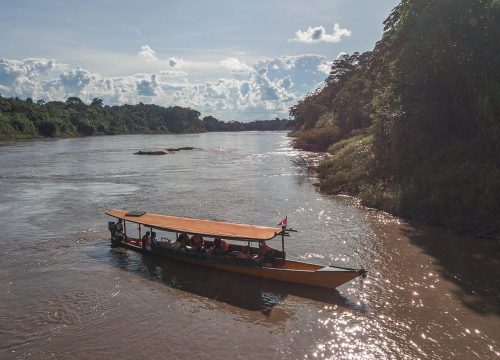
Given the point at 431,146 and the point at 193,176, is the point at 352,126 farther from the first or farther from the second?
the point at 431,146

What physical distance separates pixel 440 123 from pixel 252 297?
18685 mm

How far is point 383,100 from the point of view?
104 feet

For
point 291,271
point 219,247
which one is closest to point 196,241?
point 219,247

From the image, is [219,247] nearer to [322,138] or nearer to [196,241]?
[196,241]

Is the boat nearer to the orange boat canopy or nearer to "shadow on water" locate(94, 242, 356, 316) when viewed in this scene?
the orange boat canopy

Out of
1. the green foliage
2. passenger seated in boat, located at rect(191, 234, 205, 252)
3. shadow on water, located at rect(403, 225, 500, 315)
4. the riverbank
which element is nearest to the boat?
passenger seated in boat, located at rect(191, 234, 205, 252)

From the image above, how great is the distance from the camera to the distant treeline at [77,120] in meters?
109

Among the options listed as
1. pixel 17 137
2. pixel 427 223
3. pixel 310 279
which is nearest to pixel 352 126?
pixel 427 223

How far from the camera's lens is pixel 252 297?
1570cm

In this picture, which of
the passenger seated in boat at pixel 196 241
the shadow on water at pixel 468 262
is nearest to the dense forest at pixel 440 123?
the shadow on water at pixel 468 262

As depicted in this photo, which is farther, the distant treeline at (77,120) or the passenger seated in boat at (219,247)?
the distant treeline at (77,120)

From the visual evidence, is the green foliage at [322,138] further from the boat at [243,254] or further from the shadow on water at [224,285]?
the shadow on water at [224,285]

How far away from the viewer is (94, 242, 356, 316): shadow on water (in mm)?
15312

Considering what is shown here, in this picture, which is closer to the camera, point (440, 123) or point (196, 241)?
point (196, 241)
